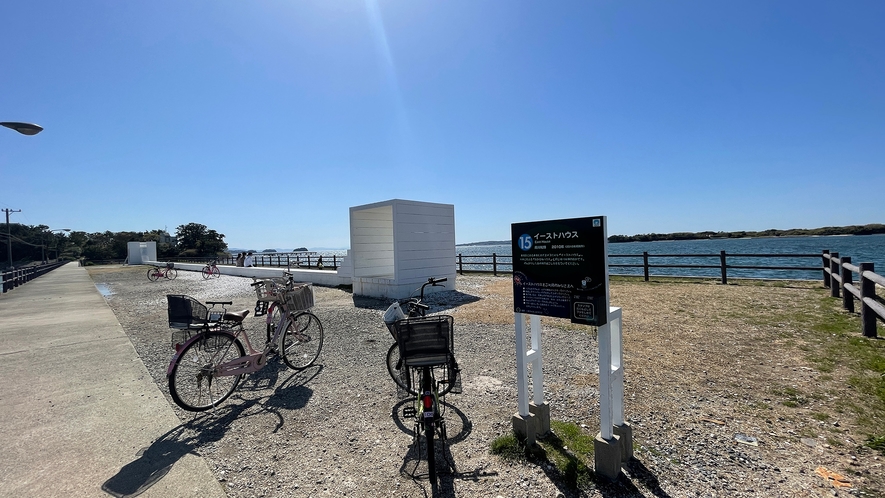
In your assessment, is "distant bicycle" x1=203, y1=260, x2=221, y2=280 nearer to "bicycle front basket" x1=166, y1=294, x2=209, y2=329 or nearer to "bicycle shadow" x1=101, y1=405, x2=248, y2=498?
"bicycle front basket" x1=166, y1=294, x2=209, y2=329

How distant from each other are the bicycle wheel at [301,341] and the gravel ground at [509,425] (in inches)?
7.9

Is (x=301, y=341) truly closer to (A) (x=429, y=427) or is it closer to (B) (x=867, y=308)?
(A) (x=429, y=427)

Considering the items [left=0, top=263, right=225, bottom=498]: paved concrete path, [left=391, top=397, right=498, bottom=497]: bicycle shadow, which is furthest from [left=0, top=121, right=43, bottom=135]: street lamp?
[left=391, top=397, right=498, bottom=497]: bicycle shadow

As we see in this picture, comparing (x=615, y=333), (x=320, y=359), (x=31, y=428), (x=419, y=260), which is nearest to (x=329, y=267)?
(x=419, y=260)

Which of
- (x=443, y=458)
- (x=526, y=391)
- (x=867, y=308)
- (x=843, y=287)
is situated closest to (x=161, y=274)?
(x=443, y=458)

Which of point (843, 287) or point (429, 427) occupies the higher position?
point (843, 287)

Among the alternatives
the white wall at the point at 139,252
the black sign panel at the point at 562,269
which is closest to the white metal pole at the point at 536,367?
the black sign panel at the point at 562,269

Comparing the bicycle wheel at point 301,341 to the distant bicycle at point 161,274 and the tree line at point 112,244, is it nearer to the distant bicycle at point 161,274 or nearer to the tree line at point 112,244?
the distant bicycle at point 161,274

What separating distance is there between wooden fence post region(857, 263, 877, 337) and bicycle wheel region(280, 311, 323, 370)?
7.13 m

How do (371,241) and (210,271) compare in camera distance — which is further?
(210,271)

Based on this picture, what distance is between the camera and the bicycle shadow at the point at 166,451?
2340 mm

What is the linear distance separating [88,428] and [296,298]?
199 cm

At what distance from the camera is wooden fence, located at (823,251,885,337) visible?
487 centimetres

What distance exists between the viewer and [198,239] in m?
61.1
